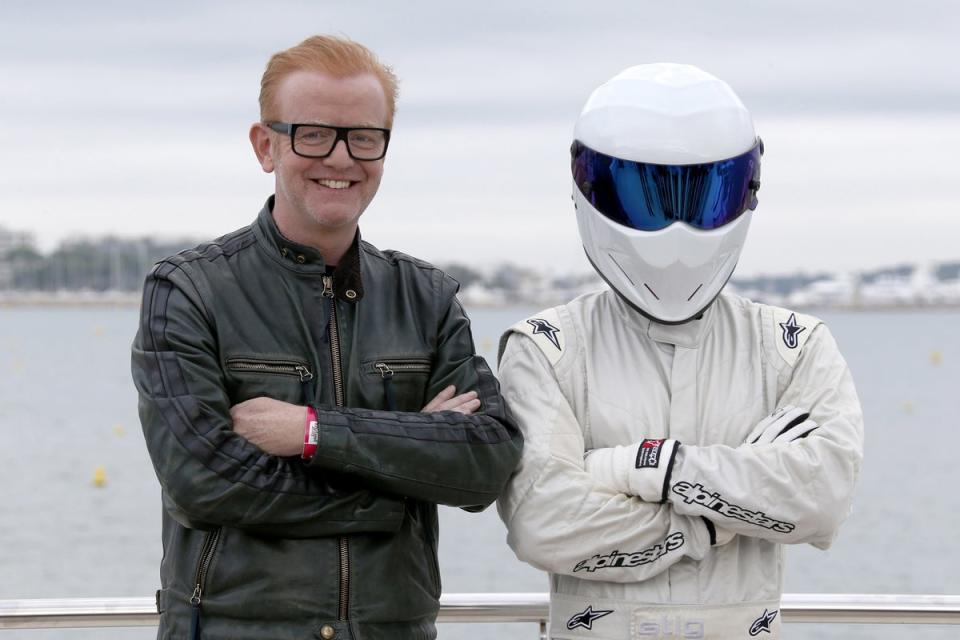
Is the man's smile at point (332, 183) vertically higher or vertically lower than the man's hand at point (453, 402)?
higher

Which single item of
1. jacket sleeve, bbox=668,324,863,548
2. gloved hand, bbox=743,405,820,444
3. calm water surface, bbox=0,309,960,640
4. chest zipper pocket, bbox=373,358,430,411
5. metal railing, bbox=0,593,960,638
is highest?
chest zipper pocket, bbox=373,358,430,411

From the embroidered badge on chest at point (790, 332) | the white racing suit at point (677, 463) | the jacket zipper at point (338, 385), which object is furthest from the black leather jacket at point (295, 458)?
the embroidered badge on chest at point (790, 332)

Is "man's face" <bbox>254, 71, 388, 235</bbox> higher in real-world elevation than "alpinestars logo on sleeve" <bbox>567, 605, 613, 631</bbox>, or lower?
higher

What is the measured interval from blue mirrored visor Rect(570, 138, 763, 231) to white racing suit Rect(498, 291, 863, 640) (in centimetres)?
21

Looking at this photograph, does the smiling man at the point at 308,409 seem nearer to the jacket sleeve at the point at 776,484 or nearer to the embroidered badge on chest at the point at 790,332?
the jacket sleeve at the point at 776,484

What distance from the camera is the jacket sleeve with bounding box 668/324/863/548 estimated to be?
256 cm

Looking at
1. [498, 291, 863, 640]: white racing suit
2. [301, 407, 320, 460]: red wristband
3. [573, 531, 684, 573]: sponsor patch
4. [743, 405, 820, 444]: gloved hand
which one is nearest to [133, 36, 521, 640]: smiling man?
[301, 407, 320, 460]: red wristband

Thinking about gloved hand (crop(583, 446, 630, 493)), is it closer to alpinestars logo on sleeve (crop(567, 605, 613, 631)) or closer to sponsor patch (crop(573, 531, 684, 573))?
sponsor patch (crop(573, 531, 684, 573))

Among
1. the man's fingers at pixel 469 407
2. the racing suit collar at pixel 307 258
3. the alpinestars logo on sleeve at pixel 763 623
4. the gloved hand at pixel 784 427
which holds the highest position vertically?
the racing suit collar at pixel 307 258

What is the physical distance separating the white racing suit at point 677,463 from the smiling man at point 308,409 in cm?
11

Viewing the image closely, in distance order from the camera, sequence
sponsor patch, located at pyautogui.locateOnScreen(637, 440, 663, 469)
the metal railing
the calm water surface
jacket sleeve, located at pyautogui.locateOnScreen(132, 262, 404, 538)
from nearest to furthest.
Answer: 1. jacket sleeve, located at pyautogui.locateOnScreen(132, 262, 404, 538)
2. sponsor patch, located at pyautogui.locateOnScreen(637, 440, 663, 469)
3. the metal railing
4. the calm water surface

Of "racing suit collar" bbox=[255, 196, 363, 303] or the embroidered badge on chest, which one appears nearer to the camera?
"racing suit collar" bbox=[255, 196, 363, 303]

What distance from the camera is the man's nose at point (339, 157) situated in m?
2.60

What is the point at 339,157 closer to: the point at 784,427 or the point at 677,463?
the point at 677,463
